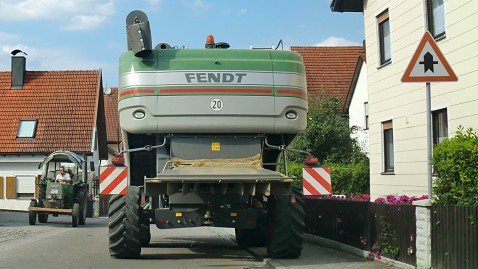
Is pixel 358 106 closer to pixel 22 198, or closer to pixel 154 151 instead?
pixel 22 198

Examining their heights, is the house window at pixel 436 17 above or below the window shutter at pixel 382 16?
below

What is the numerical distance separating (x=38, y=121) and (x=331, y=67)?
16.6 m

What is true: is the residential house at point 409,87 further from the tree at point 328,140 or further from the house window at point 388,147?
the tree at point 328,140

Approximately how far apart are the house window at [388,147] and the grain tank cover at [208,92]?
638 centimetres

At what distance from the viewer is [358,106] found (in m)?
33.8

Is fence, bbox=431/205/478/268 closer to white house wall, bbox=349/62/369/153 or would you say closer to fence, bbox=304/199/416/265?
fence, bbox=304/199/416/265

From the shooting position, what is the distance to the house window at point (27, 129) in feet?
132

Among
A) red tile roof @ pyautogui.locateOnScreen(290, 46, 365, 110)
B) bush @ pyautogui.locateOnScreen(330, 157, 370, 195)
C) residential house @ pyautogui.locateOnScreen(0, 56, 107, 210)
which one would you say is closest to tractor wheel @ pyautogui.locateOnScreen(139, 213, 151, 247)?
bush @ pyautogui.locateOnScreen(330, 157, 370, 195)

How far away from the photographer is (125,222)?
37.8 feet

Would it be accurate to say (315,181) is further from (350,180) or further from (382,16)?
(350,180)

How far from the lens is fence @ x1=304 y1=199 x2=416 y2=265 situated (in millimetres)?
10102

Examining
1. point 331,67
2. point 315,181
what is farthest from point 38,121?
point 315,181

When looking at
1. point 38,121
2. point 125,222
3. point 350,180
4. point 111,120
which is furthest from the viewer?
point 111,120

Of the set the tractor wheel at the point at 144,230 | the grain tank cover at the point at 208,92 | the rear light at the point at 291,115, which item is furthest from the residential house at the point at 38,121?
the rear light at the point at 291,115
